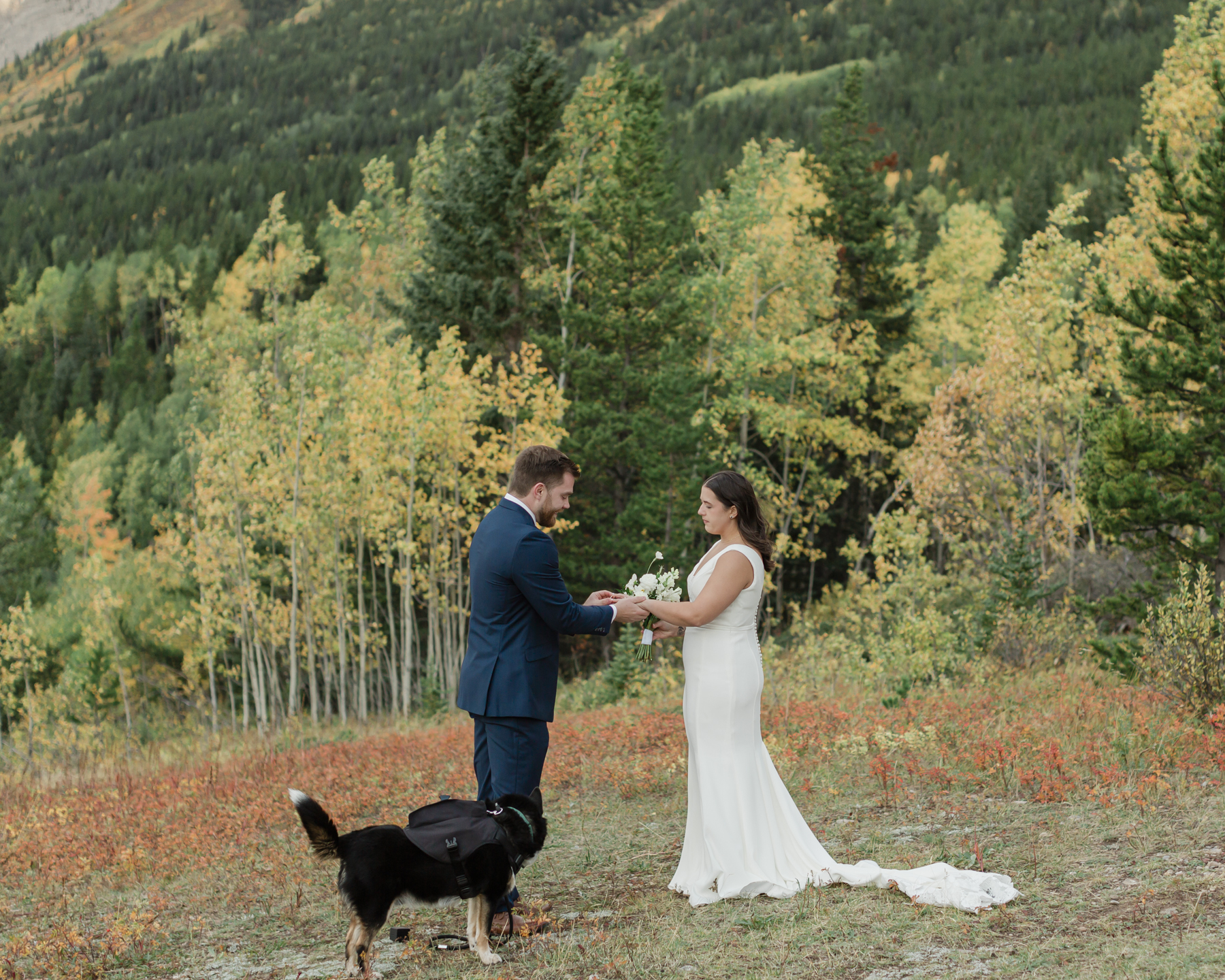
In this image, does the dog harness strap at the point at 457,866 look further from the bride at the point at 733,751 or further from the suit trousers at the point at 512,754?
the bride at the point at 733,751

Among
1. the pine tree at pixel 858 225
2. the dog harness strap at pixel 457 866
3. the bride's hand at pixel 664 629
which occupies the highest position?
the pine tree at pixel 858 225

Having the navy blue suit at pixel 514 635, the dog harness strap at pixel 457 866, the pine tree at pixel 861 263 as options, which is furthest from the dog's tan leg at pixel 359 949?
the pine tree at pixel 861 263

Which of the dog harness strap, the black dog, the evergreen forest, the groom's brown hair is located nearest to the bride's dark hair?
the groom's brown hair

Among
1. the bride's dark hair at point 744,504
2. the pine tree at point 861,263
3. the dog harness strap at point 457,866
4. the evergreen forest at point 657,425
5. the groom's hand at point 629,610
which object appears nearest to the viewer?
the dog harness strap at point 457,866

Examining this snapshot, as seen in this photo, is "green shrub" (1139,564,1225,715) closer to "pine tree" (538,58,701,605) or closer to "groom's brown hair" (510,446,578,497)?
"groom's brown hair" (510,446,578,497)

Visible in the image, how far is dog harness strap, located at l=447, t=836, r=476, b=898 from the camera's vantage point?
175 inches

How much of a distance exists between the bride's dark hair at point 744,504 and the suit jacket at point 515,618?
3.03ft

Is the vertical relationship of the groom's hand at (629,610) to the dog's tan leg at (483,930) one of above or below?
above

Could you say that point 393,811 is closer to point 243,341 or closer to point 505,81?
point 505,81

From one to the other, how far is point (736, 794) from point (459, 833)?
1.63 metres

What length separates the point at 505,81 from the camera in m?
26.3

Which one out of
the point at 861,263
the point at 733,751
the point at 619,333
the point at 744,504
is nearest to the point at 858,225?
the point at 861,263

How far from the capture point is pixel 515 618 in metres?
4.96

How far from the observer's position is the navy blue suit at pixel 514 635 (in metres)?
4.88
